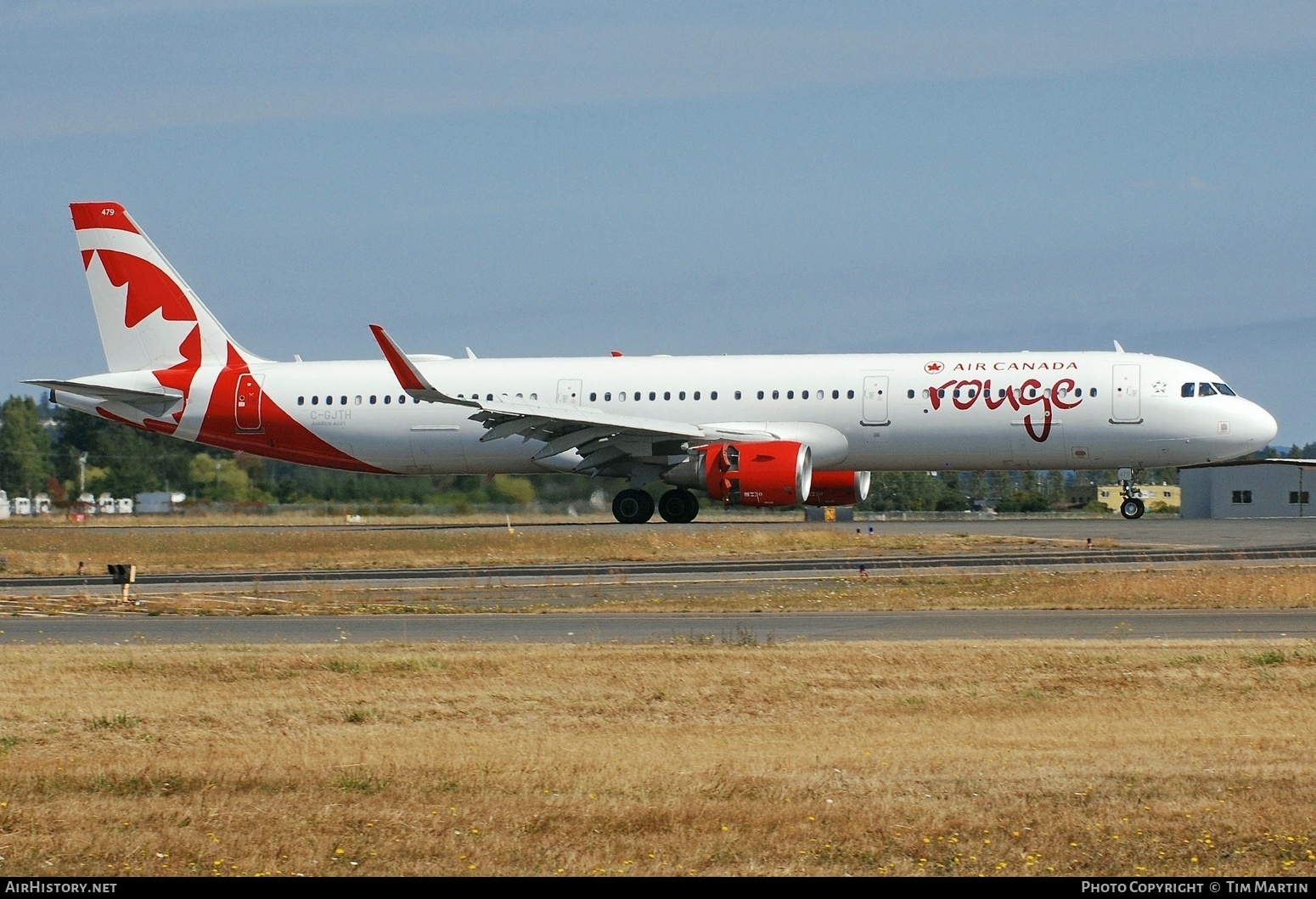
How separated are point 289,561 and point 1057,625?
1762cm

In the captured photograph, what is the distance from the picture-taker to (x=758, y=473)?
35062mm

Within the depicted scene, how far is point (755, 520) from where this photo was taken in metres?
42.1

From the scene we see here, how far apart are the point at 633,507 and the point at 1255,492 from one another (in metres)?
36.6

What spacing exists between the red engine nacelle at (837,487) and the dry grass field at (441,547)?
3210mm

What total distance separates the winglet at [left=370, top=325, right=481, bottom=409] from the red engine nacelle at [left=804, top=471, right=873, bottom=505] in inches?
362

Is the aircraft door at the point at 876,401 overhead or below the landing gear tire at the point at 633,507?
overhead

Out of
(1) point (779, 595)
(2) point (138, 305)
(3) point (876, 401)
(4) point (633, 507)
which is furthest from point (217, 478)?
(1) point (779, 595)

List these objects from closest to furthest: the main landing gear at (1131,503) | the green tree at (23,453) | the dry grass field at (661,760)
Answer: the dry grass field at (661,760) → the main landing gear at (1131,503) → the green tree at (23,453)

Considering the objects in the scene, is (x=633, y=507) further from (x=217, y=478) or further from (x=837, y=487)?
(x=217, y=478)

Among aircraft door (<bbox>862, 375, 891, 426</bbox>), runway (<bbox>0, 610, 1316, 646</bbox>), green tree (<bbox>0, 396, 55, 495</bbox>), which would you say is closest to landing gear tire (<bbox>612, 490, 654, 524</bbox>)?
aircraft door (<bbox>862, 375, 891, 426</bbox>)

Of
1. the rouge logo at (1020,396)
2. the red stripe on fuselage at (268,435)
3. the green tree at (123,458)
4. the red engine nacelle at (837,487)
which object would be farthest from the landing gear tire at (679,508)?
the green tree at (123,458)

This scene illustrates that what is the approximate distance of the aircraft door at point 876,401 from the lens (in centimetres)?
3650

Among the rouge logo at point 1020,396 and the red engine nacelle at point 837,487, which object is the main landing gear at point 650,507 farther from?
the rouge logo at point 1020,396
